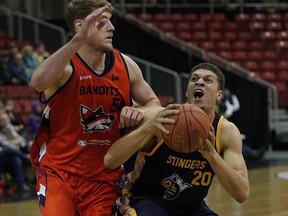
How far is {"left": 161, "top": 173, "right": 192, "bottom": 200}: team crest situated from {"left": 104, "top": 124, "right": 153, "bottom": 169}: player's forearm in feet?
1.04

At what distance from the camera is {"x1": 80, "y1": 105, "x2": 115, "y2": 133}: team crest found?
13.6 feet

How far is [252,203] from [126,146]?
4.58 meters

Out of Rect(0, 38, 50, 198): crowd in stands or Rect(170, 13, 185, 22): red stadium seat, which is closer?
Rect(0, 38, 50, 198): crowd in stands

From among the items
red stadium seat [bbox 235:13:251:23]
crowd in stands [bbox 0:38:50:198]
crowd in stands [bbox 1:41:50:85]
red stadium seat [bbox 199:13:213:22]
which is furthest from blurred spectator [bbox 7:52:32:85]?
red stadium seat [bbox 235:13:251:23]

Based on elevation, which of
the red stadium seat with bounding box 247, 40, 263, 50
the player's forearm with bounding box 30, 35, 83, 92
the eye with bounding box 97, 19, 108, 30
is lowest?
the red stadium seat with bounding box 247, 40, 263, 50

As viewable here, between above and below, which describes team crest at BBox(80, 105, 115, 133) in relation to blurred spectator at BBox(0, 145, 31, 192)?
above

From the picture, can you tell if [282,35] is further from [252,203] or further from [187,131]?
[187,131]

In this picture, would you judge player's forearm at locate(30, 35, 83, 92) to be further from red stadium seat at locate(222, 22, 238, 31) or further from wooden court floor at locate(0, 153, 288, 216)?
red stadium seat at locate(222, 22, 238, 31)

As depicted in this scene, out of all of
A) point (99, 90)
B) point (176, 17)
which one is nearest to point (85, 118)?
point (99, 90)

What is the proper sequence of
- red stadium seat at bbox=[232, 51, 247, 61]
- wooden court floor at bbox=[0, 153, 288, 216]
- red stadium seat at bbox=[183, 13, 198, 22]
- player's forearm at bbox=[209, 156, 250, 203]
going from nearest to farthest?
1. player's forearm at bbox=[209, 156, 250, 203]
2. wooden court floor at bbox=[0, 153, 288, 216]
3. red stadium seat at bbox=[232, 51, 247, 61]
4. red stadium seat at bbox=[183, 13, 198, 22]

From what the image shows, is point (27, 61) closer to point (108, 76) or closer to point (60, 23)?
point (60, 23)

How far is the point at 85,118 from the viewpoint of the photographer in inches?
164

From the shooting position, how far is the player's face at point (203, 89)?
4.16 metres

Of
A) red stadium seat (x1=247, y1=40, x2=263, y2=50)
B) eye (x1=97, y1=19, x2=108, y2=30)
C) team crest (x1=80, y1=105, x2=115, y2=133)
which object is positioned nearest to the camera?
eye (x1=97, y1=19, x2=108, y2=30)
